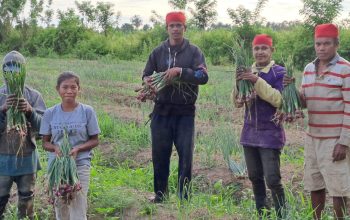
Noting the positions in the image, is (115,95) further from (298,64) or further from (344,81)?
(344,81)

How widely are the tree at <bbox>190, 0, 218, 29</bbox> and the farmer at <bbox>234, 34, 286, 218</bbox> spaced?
23.7m

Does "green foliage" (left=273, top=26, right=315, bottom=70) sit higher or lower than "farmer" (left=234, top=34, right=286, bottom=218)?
higher

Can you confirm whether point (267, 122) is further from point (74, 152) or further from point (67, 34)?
point (67, 34)

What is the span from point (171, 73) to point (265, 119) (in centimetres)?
92

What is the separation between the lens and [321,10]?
685 inches

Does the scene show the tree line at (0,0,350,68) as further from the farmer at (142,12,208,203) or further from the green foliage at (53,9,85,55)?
the farmer at (142,12,208,203)

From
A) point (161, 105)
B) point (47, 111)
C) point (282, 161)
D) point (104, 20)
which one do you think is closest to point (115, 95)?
point (282, 161)

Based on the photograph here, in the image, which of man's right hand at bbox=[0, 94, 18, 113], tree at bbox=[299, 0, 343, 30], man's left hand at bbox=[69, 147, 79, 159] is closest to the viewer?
man's left hand at bbox=[69, 147, 79, 159]

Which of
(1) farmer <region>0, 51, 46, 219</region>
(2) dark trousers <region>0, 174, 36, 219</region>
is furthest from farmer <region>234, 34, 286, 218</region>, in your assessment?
(2) dark trousers <region>0, 174, 36, 219</region>

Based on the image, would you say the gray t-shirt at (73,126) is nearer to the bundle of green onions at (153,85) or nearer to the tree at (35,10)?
the bundle of green onions at (153,85)

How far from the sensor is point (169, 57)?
4.73m

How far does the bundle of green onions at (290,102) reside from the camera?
12.6 feet

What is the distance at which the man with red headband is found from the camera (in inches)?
148

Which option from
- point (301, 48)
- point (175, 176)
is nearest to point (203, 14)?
point (301, 48)
